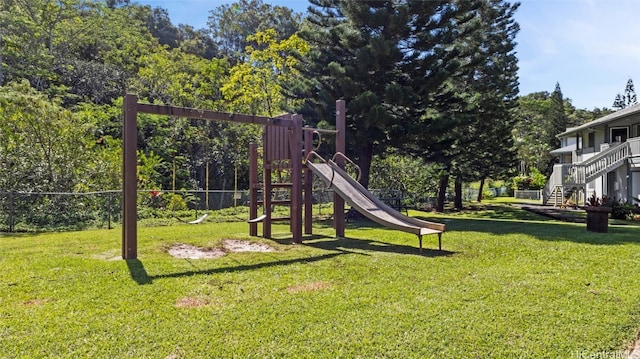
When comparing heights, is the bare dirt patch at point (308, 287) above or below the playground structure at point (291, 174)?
below

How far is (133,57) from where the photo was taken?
95.2 feet

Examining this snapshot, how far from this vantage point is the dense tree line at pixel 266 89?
42.2ft

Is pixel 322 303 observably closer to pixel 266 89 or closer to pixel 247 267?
pixel 247 267

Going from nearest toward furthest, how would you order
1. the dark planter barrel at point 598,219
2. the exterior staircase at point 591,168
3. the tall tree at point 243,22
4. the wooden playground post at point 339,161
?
the wooden playground post at point 339,161 < the dark planter barrel at point 598,219 < the exterior staircase at point 591,168 < the tall tree at point 243,22

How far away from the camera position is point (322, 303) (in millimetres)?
4191

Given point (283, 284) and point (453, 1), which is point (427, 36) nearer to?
point (453, 1)

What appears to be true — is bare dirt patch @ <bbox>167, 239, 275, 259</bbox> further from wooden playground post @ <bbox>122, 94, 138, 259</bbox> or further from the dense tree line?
the dense tree line

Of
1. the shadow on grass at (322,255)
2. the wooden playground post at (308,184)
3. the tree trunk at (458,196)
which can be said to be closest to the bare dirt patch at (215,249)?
the shadow on grass at (322,255)

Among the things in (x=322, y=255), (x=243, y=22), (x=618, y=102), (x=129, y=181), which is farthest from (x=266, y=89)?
(x=618, y=102)

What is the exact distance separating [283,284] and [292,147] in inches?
151

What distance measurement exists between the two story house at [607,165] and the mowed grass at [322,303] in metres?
15.1

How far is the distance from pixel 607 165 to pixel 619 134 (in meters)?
3.63

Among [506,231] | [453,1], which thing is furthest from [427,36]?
[506,231]

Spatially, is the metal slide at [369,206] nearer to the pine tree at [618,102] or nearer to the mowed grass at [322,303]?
the mowed grass at [322,303]
